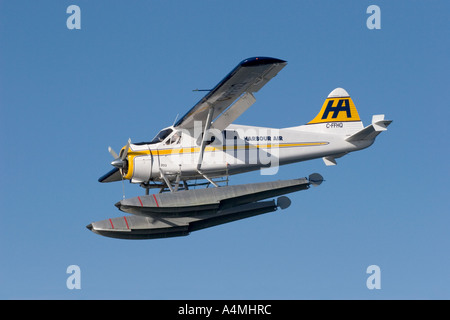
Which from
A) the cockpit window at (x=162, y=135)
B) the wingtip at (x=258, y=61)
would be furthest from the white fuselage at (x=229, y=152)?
the wingtip at (x=258, y=61)

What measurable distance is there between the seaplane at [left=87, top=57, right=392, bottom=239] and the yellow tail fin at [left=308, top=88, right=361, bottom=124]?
78cm

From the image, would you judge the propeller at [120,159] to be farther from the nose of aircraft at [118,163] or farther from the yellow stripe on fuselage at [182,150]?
the yellow stripe on fuselage at [182,150]

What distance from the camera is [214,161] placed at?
2767 cm

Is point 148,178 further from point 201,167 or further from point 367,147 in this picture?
point 367,147

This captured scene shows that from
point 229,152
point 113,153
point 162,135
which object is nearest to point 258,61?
point 229,152

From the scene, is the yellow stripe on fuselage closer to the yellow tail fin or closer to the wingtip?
the yellow tail fin

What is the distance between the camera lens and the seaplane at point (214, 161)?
26562mm

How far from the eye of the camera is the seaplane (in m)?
26.6

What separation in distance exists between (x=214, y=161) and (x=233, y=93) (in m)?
2.53

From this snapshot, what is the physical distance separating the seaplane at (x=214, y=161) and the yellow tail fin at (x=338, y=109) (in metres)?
0.78

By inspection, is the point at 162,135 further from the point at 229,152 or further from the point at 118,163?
the point at 229,152

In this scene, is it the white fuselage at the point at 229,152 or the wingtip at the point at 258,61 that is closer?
the wingtip at the point at 258,61

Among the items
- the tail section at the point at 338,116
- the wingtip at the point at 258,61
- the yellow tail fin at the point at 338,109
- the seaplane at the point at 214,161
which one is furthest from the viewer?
the yellow tail fin at the point at 338,109

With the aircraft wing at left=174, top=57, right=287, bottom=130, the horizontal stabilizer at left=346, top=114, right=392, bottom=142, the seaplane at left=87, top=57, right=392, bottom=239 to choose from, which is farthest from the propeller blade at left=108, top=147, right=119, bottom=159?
the horizontal stabilizer at left=346, top=114, right=392, bottom=142
